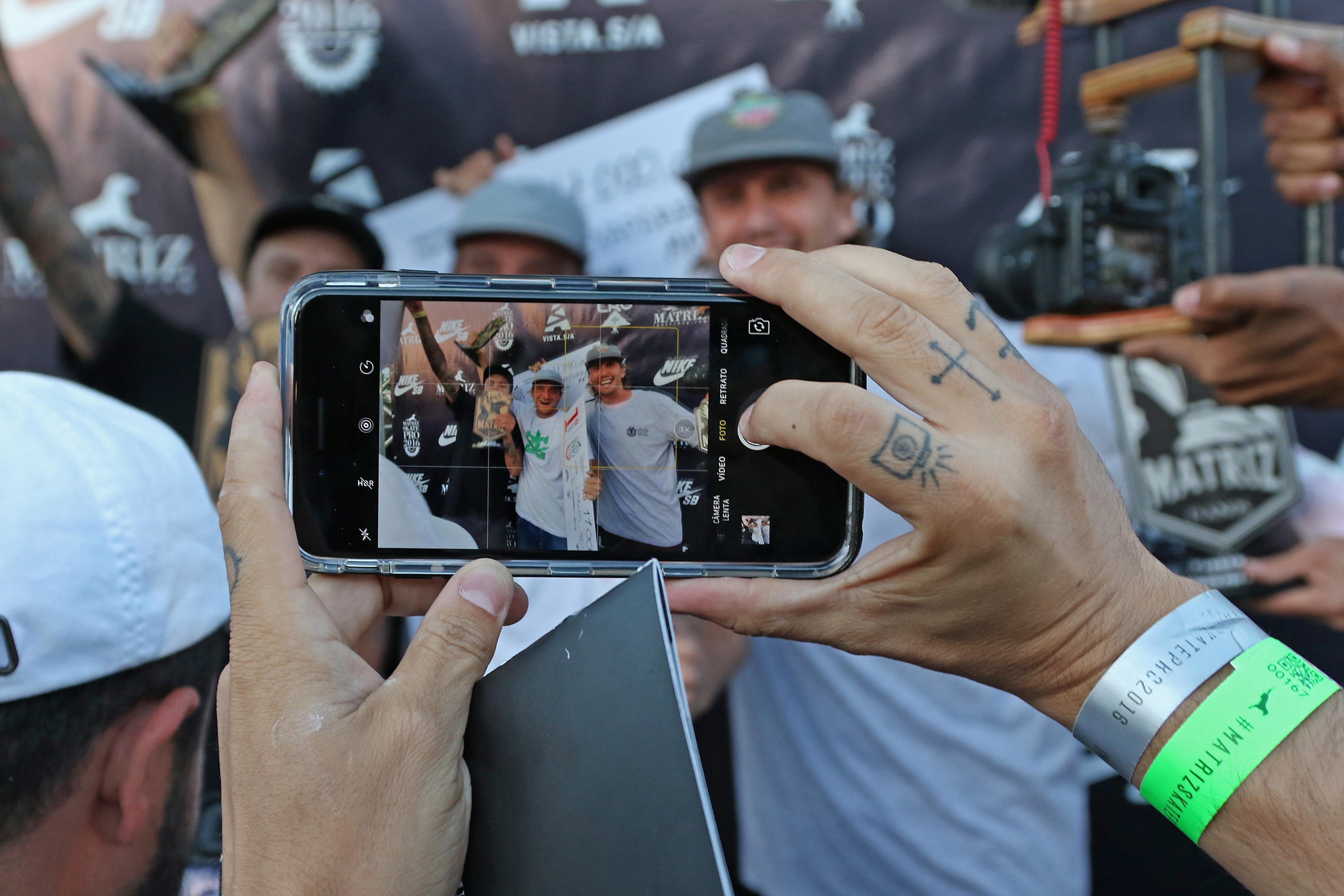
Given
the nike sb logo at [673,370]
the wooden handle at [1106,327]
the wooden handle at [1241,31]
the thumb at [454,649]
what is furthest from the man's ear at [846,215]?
the thumb at [454,649]

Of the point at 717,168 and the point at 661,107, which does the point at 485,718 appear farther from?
the point at 661,107

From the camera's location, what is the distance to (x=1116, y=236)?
3.61ft

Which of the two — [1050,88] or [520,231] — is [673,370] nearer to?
[520,231]

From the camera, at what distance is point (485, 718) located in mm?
542

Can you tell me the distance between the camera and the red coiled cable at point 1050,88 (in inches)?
47.1

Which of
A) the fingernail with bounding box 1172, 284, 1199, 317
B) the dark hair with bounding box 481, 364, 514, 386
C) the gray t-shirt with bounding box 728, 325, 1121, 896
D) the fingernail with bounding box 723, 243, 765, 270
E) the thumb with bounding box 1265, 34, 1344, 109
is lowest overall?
the gray t-shirt with bounding box 728, 325, 1121, 896

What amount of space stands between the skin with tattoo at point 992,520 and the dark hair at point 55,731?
2.05ft

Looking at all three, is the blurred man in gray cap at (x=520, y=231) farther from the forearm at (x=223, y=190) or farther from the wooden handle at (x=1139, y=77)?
the wooden handle at (x=1139, y=77)

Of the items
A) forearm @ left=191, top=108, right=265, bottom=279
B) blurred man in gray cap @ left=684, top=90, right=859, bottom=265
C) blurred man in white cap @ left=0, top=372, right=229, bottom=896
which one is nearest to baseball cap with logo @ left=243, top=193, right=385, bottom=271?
forearm @ left=191, top=108, right=265, bottom=279

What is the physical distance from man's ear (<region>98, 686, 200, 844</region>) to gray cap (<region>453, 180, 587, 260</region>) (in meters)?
0.92

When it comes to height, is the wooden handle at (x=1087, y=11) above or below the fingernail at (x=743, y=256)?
above

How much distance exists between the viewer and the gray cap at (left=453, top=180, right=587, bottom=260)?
4.54 feet

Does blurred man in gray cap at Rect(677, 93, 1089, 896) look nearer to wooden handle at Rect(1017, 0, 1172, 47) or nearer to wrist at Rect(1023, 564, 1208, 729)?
wooden handle at Rect(1017, 0, 1172, 47)

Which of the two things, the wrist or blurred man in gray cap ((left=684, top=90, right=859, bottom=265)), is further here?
blurred man in gray cap ((left=684, top=90, right=859, bottom=265))
